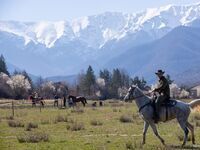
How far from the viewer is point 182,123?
22.1 m

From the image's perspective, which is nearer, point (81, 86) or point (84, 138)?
point (84, 138)

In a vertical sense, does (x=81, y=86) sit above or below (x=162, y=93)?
above

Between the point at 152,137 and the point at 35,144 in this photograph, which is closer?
the point at 35,144

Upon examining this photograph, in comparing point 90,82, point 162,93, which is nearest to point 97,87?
point 90,82

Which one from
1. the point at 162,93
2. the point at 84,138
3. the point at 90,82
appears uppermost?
the point at 90,82

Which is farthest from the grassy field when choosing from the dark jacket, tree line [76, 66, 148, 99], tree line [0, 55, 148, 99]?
tree line [76, 66, 148, 99]

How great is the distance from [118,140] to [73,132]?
4898mm

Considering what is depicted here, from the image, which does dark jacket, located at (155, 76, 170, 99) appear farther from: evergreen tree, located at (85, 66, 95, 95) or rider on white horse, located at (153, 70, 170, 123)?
evergreen tree, located at (85, 66, 95, 95)

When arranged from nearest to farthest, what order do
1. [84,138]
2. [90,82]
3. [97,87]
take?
1. [84,138]
2. [90,82]
3. [97,87]

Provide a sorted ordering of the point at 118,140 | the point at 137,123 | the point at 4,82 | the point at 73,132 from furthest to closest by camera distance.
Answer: the point at 4,82 → the point at 137,123 → the point at 73,132 → the point at 118,140

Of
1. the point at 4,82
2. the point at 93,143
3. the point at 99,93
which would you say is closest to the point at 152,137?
the point at 93,143

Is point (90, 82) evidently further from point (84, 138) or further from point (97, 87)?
point (84, 138)

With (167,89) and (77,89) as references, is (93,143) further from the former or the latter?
(77,89)

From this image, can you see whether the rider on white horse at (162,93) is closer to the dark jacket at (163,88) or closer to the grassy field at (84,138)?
the dark jacket at (163,88)
